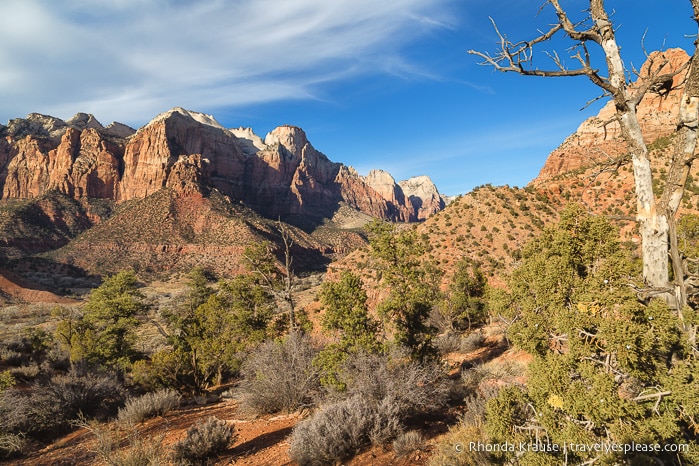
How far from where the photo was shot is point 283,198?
16338 cm

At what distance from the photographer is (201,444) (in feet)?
22.9

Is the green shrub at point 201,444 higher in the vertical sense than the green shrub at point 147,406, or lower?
higher

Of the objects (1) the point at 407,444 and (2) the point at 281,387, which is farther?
(2) the point at 281,387

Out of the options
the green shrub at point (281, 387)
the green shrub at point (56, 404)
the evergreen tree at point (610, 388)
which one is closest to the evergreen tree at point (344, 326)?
the green shrub at point (281, 387)

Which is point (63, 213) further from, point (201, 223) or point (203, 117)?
point (203, 117)

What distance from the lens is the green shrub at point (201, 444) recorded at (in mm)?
6902

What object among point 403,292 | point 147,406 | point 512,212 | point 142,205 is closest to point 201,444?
point 147,406

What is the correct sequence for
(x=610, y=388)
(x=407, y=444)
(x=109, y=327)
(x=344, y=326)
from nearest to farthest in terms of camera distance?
(x=610, y=388)
(x=407, y=444)
(x=344, y=326)
(x=109, y=327)

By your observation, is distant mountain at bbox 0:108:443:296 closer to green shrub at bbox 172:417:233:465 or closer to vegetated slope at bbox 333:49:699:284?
vegetated slope at bbox 333:49:699:284

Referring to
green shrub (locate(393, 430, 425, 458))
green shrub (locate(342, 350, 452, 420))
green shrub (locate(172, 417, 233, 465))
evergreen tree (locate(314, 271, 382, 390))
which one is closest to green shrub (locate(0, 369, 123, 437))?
green shrub (locate(172, 417, 233, 465))

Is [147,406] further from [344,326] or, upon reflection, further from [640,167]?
[640,167]

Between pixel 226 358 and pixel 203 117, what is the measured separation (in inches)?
7778

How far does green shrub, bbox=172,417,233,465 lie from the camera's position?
22.6 feet

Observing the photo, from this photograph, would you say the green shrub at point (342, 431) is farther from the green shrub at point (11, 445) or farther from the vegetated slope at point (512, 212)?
the vegetated slope at point (512, 212)
